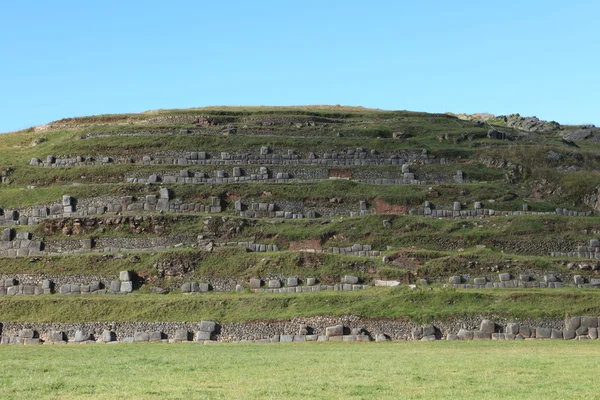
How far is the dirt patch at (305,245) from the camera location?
65.0m

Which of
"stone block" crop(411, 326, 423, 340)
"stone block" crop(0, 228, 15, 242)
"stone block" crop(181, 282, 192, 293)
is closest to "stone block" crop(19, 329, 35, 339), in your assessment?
"stone block" crop(181, 282, 192, 293)

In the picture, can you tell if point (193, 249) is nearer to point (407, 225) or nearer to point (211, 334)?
point (211, 334)

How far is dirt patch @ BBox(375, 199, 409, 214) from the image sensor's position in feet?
237

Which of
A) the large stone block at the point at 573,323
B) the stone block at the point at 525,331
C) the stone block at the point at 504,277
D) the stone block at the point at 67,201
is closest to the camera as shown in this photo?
the stone block at the point at 525,331

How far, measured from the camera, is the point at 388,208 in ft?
238

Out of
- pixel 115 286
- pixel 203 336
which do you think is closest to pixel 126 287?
pixel 115 286

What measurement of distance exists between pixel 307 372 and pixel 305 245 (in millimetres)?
33036

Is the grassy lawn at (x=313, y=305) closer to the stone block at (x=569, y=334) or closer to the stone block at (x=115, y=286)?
the stone block at (x=569, y=334)

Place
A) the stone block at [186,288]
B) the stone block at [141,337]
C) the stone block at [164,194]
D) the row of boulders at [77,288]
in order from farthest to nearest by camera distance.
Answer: the stone block at [164,194]
the row of boulders at [77,288]
the stone block at [186,288]
the stone block at [141,337]

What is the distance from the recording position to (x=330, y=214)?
234 feet

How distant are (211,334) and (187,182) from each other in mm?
25725

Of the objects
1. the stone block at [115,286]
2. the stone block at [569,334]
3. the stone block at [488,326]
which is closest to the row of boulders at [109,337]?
the stone block at [115,286]

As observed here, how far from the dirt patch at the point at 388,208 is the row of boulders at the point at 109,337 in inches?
940

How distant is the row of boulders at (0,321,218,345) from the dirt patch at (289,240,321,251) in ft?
45.7
